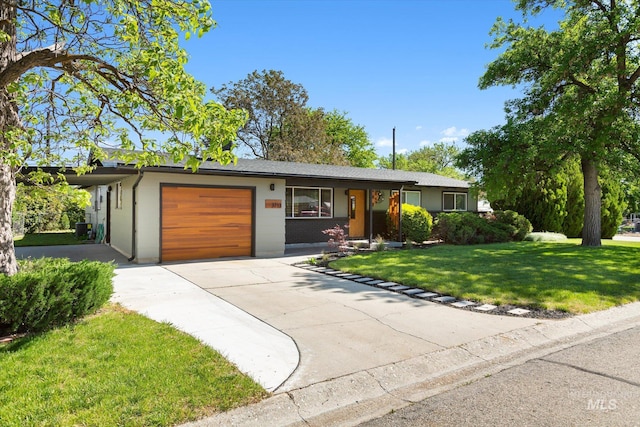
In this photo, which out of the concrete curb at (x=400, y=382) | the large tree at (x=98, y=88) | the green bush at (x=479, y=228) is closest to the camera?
the concrete curb at (x=400, y=382)

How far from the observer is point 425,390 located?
3475 mm

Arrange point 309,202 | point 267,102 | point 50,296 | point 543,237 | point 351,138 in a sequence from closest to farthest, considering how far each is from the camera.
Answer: point 50,296 < point 309,202 < point 543,237 < point 267,102 < point 351,138

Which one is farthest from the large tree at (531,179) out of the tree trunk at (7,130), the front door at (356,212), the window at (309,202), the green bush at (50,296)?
the tree trunk at (7,130)

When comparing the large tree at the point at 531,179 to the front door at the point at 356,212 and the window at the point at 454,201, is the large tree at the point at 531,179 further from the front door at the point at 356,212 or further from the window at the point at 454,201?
the front door at the point at 356,212

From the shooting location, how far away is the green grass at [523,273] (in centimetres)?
660

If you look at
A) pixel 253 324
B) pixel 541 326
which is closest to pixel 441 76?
pixel 541 326

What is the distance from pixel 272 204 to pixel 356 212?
540 cm

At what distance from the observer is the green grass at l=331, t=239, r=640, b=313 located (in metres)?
6.60

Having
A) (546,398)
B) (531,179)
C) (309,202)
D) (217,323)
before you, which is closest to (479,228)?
(531,179)

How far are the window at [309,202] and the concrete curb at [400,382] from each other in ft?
34.4

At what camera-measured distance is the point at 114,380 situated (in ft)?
10.7

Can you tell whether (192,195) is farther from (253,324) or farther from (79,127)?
(253,324)

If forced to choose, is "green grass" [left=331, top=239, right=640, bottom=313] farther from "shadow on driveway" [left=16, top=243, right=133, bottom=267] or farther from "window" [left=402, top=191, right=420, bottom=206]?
"shadow on driveway" [left=16, top=243, right=133, bottom=267]

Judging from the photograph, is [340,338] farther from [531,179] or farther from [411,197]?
[411,197]
